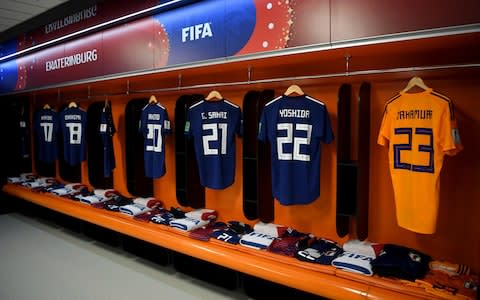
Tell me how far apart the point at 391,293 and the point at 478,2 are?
4.95 feet

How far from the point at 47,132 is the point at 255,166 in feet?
11.7

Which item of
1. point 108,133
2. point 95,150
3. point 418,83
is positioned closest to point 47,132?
point 95,150

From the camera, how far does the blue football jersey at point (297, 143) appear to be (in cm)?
231

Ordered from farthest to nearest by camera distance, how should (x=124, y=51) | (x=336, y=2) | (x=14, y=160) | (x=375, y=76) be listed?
(x=14, y=160) → (x=124, y=51) → (x=375, y=76) → (x=336, y=2)

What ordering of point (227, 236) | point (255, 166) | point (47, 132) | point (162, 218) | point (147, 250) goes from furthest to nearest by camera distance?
point (47, 132)
point (147, 250)
point (162, 218)
point (255, 166)
point (227, 236)

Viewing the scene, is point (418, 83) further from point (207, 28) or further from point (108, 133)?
point (108, 133)

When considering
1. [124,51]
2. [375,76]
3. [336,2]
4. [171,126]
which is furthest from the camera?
[171,126]

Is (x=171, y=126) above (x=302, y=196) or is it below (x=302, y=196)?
above

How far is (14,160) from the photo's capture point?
5457mm

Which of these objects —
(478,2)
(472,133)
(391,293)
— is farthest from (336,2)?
(391,293)

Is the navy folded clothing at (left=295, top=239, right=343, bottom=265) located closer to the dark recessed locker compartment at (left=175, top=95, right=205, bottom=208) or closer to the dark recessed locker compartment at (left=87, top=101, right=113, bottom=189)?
the dark recessed locker compartment at (left=175, top=95, right=205, bottom=208)

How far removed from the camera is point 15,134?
5.46m

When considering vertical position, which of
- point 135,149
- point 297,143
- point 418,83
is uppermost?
point 418,83

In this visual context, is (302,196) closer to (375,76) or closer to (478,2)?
(375,76)
